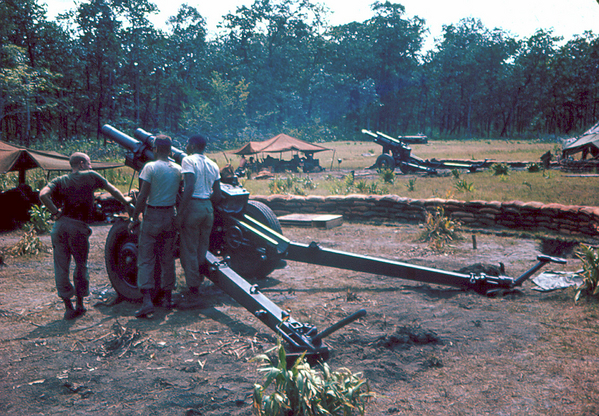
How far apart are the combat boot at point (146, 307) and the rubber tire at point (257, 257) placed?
1.12m

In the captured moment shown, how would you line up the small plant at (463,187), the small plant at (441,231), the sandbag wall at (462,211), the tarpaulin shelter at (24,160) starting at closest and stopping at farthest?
1. the small plant at (441,231)
2. the sandbag wall at (462,211)
3. the tarpaulin shelter at (24,160)
4. the small plant at (463,187)

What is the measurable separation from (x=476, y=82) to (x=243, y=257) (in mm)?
61637

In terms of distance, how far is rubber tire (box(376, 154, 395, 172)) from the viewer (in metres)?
20.5

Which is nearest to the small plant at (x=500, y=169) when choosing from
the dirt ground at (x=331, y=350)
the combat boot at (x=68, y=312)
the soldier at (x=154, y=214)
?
the dirt ground at (x=331, y=350)

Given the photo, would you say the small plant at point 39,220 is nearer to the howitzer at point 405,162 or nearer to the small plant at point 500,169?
the howitzer at point 405,162

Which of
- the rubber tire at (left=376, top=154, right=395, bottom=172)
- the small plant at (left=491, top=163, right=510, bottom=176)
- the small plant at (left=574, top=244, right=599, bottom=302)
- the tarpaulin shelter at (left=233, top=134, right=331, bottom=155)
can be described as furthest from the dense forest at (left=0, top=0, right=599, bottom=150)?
the small plant at (left=574, top=244, right=599, bottom=302)

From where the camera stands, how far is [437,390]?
3143 millimetres

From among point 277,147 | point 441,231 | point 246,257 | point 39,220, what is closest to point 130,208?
point 246,257

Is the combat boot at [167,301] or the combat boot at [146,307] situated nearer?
the combat boot at [146,307]

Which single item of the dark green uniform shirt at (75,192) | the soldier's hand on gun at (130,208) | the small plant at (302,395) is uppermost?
the dark green uniform shirt at (75,192)

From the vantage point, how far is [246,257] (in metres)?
5.84

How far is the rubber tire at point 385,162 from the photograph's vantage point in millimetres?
20459

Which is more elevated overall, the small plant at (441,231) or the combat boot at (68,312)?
the small plant at (441,231)

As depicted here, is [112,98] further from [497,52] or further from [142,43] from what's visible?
[497,52]
